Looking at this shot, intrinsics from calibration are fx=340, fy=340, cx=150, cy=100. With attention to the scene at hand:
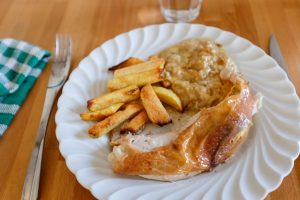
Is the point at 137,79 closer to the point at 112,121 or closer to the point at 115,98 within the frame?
the point at 115,98

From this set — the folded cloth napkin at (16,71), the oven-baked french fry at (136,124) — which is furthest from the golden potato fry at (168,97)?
the folded cloth napkin at (16,71)

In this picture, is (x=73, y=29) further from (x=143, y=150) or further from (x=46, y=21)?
(x=143, y=150)

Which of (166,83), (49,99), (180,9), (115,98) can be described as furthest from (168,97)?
(180,9)

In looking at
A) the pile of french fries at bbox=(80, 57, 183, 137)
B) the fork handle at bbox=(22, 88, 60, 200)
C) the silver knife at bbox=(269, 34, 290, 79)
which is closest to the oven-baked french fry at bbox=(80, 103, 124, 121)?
the pile of french fries at bbox=(80, 57, 183, 137)

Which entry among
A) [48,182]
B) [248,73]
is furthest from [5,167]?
[248,73]

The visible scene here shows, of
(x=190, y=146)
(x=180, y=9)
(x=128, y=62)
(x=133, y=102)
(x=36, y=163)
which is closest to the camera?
(x=190, y=146)
